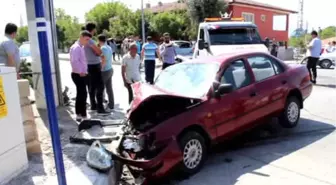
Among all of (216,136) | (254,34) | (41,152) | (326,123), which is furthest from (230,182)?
(254,34)

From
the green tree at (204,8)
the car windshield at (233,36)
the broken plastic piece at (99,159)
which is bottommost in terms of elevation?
the broken plastic piece at (99,159)

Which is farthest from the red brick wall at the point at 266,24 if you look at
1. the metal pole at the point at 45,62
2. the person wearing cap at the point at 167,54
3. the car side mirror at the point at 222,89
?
the metal pole at the point at 45,62

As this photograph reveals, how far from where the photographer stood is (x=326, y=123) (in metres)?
7.09

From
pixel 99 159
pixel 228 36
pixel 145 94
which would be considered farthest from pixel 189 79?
pixel 228 36

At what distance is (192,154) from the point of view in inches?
191

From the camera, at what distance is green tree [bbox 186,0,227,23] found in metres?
28.3

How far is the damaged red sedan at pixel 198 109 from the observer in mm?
4543

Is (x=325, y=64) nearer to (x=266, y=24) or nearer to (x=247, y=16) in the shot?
(x=247, y=16)

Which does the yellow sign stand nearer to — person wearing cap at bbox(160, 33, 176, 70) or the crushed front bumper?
the crushed front bumper

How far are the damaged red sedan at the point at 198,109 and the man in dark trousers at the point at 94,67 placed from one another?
174 cm

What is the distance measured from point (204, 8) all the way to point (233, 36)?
1774 centimetres

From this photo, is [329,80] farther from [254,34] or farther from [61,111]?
[61,111]

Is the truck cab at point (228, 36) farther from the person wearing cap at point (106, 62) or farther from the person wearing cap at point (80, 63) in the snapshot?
the person wearing cap at point (80, 63)

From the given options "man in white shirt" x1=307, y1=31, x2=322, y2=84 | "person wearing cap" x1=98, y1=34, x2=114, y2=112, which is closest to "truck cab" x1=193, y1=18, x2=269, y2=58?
"man in white shirt" x1=307, y1=31, x2=322, y2=84
